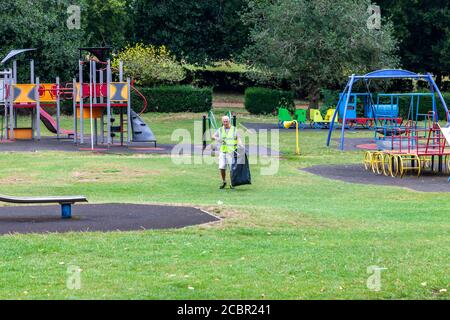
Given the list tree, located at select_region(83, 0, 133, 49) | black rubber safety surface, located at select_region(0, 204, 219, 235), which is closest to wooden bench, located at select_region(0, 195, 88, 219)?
black rubber safety surface, located at select_region(0, 204, 219, 235)

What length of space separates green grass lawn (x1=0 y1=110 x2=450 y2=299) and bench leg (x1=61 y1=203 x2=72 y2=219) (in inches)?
73.9

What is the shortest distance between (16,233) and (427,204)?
951cm

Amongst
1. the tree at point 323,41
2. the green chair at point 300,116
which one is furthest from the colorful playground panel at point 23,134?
the tree at point 323,41

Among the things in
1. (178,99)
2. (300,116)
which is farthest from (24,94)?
(178,99)

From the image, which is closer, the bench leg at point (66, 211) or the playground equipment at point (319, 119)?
the bench leg at point (66, 211)

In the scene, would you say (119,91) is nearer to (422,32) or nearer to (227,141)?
(227,141)

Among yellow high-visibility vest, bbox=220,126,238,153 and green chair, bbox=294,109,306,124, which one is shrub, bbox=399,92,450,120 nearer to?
green chair, bbox=294,109,306,124

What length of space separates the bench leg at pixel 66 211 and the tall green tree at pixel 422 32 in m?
48.1

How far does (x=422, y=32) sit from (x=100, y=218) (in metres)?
52.0

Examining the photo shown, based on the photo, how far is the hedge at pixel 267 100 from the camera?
53906 millimetres

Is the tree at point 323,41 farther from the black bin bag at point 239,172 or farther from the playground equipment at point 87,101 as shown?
the black bin bag at point 239,172

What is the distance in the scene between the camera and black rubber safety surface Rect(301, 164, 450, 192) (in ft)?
77.5
